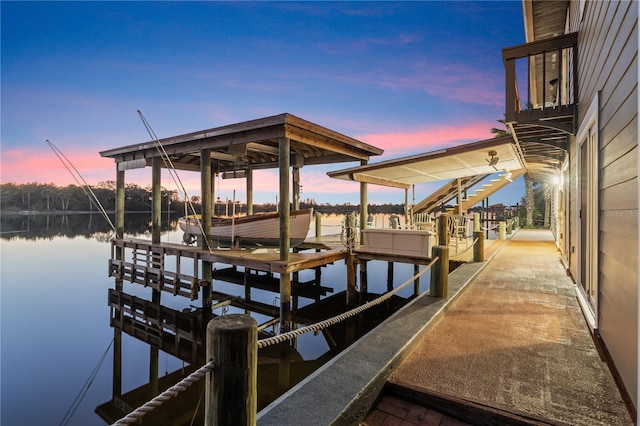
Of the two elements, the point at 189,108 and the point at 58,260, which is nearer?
the point at 58,260

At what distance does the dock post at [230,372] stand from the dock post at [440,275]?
134 inches

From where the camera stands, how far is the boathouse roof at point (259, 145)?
720 centimetres

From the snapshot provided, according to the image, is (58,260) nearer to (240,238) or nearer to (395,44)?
(240,238)

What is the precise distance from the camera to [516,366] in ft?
8.07

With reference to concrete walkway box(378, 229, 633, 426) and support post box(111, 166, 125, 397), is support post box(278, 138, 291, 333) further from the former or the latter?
concrete walkway box(378, 229, 633, 426)

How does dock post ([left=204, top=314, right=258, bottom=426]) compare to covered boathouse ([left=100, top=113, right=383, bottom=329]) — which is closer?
dock post ([left=204, top=314, right=258, bottom=426])

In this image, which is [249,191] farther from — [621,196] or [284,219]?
[621,196]

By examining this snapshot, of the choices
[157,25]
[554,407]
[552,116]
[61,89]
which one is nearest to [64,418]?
[554,407]

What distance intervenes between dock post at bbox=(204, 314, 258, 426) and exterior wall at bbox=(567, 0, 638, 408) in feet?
7.13

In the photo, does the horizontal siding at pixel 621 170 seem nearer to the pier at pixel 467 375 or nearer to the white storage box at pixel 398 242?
the pier at pixel 467 375

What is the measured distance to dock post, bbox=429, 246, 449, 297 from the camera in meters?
4.18

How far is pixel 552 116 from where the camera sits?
504 cm

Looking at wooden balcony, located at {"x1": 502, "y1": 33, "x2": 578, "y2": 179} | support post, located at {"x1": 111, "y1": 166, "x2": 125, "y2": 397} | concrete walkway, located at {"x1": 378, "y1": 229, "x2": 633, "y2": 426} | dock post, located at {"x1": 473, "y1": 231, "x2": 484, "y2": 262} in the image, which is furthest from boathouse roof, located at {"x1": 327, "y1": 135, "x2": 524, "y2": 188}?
support post, located at {"x1": 111, "y1": 166, "x2": 125, "y2": 397}

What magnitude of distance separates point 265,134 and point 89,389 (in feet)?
21.1
